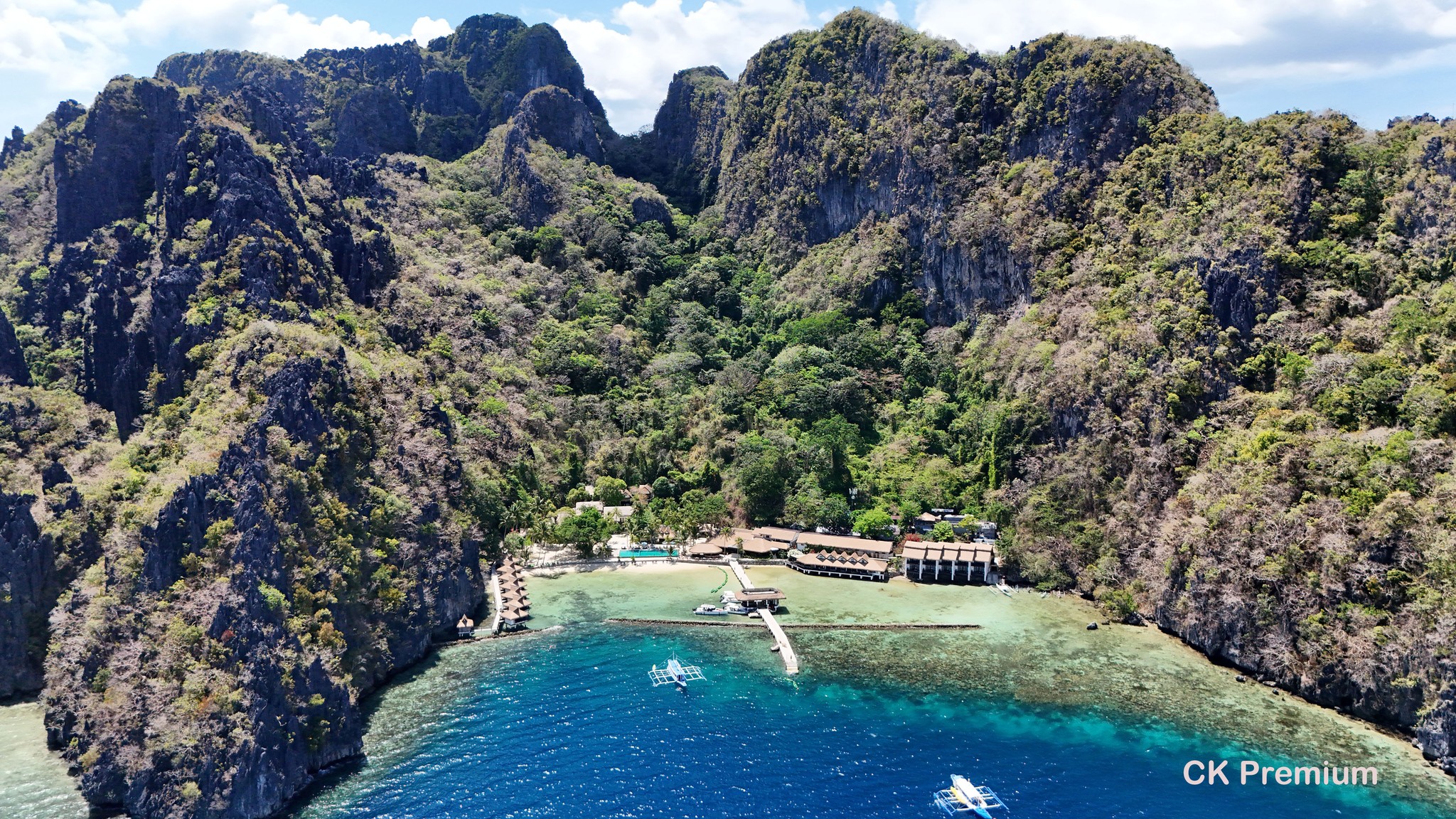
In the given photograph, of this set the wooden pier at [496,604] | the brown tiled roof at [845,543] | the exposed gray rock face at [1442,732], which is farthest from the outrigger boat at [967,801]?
the brown tiled roof at [845,543]

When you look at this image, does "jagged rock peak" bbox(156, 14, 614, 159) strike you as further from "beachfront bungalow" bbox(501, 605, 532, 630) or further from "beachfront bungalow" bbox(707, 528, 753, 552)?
"beachfront bungalow" bbox(501, 605, 532, 630)

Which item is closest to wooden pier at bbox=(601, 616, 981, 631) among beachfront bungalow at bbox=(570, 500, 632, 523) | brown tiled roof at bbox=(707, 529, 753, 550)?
brown tiled roof at bbox=(707, 529, 753, 550)

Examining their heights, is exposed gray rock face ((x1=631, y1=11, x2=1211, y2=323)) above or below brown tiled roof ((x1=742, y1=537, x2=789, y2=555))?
above

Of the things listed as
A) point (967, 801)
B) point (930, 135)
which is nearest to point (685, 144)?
point (930, 135)

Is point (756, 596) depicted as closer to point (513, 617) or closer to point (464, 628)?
point (513, 617)

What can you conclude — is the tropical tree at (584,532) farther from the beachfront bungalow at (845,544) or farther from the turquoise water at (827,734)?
the beachfront bungalow at (845,544)

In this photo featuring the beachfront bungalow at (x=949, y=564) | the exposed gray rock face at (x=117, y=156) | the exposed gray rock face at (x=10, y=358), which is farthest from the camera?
the exposed gray rock face at (x=117, y=156)

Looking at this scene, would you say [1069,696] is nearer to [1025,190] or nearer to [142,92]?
[1025,190]
